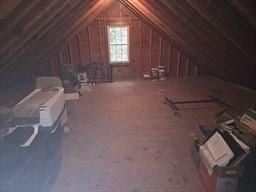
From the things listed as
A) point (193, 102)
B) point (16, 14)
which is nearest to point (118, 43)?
point (193, 102)

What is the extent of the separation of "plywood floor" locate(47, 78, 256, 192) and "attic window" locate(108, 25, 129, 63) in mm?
2089

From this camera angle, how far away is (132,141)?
3.07 metres

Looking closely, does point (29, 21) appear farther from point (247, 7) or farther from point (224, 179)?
point (224, 179)

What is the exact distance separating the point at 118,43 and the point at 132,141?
15.4ft

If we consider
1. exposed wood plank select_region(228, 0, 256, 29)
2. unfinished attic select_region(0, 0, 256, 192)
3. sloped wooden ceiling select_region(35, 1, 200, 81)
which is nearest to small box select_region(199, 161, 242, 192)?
unfinished attic select_region(0, 0, 256, 192)

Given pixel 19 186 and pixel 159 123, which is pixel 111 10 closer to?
pixel 159 123

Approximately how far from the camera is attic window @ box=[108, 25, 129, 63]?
7.04m

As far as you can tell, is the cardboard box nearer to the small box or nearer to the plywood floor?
the small box

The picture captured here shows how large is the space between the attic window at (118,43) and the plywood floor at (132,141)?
6.85 feet

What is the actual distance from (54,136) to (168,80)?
16.3 ft

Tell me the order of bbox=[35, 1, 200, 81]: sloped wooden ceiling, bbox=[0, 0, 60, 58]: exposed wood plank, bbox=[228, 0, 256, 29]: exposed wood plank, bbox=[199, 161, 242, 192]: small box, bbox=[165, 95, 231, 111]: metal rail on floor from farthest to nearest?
1. bbox=[35, 1, 200, 81]: sloped wooden ceiling
2. bbox=[165, 95, 231, 111]: metal rail on floor
3. bbox=[0, 0, 60, 58]: exposed wood plank
4. bbox=[228, 0, 256, 29]: exposed wood plank
5. bbox=[199, 161, 242, 192]: small box

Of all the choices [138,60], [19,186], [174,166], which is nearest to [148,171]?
[174,166]

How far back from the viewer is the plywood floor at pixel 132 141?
225cm

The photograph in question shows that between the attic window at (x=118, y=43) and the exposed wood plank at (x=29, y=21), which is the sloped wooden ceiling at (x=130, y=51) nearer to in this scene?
the attic window at (x=118, y=43)
